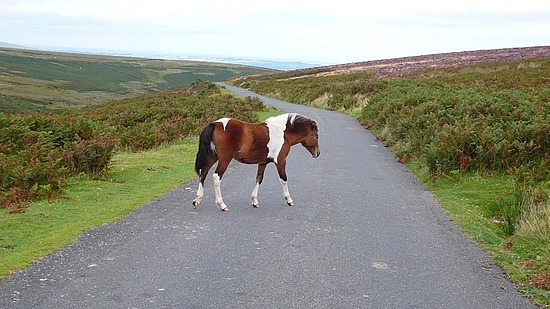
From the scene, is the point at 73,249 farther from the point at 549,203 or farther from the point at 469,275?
the point at 549,203

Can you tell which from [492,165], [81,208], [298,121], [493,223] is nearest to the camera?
[493,223]

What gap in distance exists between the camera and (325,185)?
11.4 meters

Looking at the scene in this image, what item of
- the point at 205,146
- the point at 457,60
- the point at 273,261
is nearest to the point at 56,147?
the point at 205,146

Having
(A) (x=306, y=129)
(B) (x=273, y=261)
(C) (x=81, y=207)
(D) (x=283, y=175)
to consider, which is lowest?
(C) (x=81, y=207)

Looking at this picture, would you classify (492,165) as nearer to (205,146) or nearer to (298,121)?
(298,121)

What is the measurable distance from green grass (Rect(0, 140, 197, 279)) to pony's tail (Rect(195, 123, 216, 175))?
4.75 ft

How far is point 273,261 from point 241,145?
3.08 metres

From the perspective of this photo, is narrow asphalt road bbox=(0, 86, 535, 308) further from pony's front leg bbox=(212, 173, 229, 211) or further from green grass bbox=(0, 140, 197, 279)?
green grass bbox=(0, 140, 197, 279)

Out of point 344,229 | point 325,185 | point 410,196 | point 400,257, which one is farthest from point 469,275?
point 325,185

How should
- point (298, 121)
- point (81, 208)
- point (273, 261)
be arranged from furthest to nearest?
point (298, 121) → point (81, 208) → point (273, 261)

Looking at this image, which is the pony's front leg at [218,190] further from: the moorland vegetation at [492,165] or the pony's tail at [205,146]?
the moorland vegetation at [492,165]

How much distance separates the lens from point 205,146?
8.74m

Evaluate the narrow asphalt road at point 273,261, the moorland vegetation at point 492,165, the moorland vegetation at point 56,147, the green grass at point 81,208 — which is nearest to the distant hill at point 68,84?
the moorland vegetation at point 56,147

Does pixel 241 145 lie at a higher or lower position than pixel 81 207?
higher
